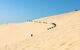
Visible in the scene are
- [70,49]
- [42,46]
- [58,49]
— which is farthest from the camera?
[42,46]

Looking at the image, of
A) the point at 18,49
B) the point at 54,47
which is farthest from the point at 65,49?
the point at 18,49

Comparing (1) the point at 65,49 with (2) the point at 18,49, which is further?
(2) the point at 18,49

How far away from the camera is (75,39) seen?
9633 millimetres

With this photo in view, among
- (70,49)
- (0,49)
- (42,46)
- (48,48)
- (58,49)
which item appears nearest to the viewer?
(70,49)

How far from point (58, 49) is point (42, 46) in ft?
4.98

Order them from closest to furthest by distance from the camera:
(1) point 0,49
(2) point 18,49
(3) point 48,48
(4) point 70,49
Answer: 1. (4) point 70,49
2. (3) point 48,48
3. (2) point 18,49
4. (1) point 0,49

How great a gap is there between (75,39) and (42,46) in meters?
1.78

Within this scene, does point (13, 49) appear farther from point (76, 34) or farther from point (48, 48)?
point (76, 34)

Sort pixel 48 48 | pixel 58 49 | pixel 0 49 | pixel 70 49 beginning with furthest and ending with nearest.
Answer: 1. pixel 0 49
2. pixel 48 48
3. pixel 58 49
4. pixel 70 49

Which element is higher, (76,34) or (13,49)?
(76,34)

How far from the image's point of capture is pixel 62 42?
9.94 meters

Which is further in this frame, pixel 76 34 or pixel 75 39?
pixel 76 34

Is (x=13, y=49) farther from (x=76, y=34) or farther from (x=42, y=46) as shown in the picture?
(x=76, y=34)

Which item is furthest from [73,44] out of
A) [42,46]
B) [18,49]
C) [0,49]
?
[0,49]
